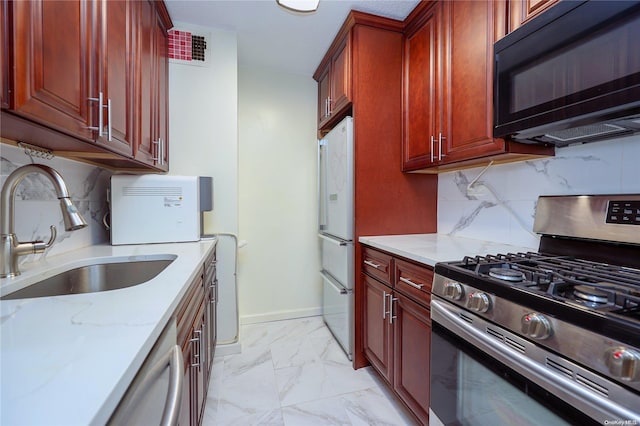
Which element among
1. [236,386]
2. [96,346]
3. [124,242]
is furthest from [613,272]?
[124,242]

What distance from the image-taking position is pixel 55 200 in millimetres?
1322

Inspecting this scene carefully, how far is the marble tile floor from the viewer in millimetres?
1505

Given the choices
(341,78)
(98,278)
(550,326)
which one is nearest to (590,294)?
(550,326)

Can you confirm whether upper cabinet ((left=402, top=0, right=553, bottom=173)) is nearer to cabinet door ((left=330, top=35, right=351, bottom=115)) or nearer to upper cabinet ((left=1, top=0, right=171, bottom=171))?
cabinet door ((left=330, top=35, right=351, bottom=115))

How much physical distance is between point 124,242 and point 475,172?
2.20m

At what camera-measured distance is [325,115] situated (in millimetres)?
2471

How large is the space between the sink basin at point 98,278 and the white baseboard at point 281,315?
1437 mm

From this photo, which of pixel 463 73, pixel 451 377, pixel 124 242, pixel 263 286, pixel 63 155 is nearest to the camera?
pixel 451 377

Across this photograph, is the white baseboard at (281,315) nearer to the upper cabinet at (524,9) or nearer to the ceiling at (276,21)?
the ceiling at (276,21)

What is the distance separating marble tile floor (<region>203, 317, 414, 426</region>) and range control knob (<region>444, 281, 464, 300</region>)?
2.89ft

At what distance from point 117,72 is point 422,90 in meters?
1.62

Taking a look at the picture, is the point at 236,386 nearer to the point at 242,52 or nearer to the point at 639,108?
the point at 639,108

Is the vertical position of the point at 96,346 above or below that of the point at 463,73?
below

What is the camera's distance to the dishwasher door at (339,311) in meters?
1.99
